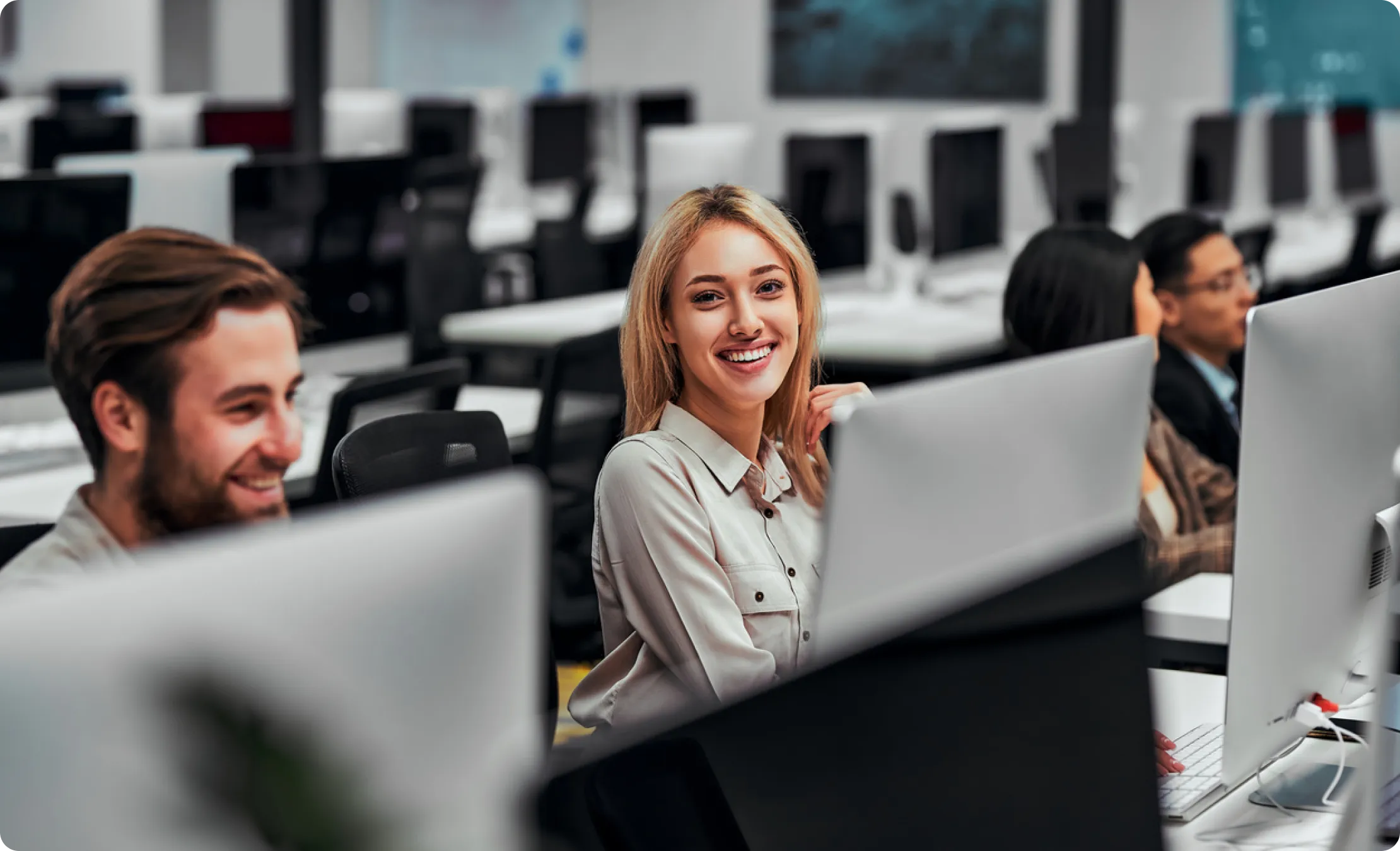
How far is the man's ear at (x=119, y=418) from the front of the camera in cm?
145

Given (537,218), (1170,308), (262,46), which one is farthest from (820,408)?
(262,46)

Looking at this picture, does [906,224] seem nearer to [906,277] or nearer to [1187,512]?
[906,277]

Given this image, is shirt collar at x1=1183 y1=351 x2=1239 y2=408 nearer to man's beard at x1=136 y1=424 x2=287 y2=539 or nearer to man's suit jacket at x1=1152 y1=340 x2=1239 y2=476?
man's suit jacket at x1=1152 y1=340 x2=1239 y2=476

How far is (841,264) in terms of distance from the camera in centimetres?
488

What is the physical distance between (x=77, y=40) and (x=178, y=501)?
356 inches

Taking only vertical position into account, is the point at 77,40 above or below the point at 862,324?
above

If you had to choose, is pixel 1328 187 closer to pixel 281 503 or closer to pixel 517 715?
pixel 281 503

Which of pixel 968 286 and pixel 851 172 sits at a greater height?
pixel 851 172

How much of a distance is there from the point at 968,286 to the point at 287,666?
15.2 feet

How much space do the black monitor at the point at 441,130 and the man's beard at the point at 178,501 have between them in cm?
585

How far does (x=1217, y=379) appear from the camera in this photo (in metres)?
2.62

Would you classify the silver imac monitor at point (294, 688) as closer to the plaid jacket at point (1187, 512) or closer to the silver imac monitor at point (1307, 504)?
the silver imac monitor at point (1307, 504)

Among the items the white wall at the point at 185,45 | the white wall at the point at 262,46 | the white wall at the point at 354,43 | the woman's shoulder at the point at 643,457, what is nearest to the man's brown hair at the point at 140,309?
the woman's shoulder at the point at 643,457

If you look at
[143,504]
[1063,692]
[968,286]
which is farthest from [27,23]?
[1063,692]
